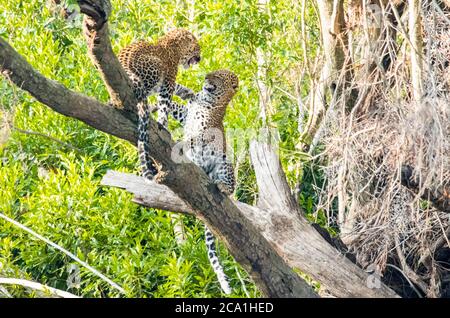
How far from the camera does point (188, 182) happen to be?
263 inches

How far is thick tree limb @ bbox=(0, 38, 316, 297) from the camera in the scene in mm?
5844

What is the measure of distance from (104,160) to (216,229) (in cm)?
349

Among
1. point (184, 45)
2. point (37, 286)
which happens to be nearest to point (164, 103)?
point (184, 45)

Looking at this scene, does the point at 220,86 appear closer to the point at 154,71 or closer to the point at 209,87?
the point at 209,87

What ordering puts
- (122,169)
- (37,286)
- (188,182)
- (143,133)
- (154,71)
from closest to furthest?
(143,133) → (188,182) → (154,71) → (37,286) → (122,169)

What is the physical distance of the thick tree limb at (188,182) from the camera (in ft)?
19.2

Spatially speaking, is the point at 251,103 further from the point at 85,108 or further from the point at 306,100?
the point at 85,108

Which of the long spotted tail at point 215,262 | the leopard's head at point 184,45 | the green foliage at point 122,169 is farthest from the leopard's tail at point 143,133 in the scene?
the green foliage at point 122,169

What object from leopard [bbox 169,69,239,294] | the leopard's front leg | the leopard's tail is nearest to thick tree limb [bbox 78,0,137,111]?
the leopard's tail

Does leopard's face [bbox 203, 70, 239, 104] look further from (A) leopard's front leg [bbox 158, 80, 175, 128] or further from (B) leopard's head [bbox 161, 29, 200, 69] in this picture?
(A) leopard's front leg [bbox 158, 80, 175, 128]

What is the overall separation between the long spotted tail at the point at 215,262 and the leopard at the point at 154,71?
1187mm

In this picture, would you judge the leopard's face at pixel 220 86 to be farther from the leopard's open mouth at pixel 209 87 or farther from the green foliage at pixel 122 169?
the green foliage at pixel 122 169

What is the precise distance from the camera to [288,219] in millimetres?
8070

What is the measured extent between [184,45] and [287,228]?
5.28 ft
